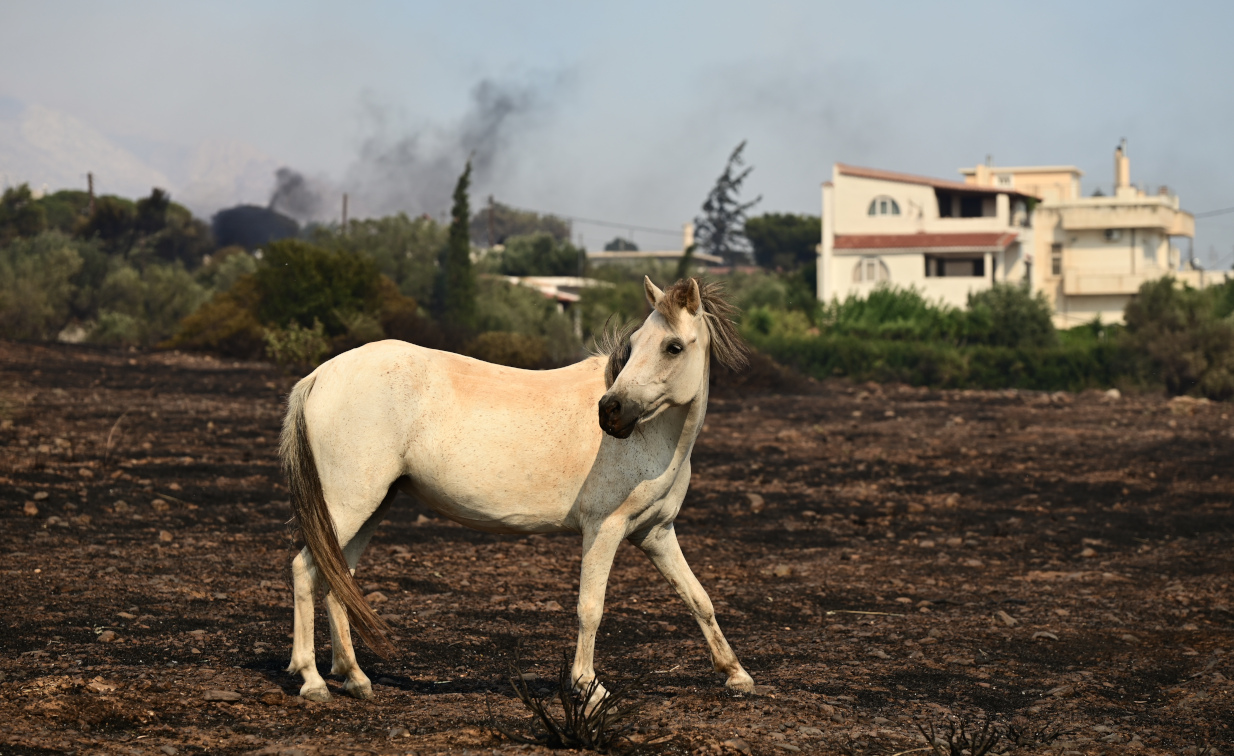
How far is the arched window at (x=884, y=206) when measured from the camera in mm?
55188

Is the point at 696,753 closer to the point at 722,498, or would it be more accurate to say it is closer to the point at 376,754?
the point at 376,754

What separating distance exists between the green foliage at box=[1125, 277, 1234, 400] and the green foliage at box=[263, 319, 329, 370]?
2331cm

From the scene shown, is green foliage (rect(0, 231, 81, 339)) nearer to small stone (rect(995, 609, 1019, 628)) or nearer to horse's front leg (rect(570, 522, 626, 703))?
small stone (rect(995, 609, 1019, 628))

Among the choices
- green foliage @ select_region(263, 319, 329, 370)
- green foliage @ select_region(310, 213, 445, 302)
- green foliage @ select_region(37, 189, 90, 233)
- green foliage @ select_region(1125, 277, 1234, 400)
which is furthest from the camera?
green foliage @ select_region(37, 189, 90, 233)

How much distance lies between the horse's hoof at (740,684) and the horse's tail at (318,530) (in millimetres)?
1639

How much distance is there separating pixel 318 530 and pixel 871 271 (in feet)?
167

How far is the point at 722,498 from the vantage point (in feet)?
42.6

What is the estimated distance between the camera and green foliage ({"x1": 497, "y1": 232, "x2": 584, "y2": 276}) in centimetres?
6662

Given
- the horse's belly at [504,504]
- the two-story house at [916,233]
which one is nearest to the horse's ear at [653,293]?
the horse's belly at [504,504]

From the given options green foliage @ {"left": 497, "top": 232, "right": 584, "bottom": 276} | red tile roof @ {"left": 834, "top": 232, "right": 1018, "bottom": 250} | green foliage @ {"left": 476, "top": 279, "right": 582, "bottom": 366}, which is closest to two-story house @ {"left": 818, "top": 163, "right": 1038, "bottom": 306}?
red tile roof @ {"left": 834, "top": 232, "right": 1018, "bottom": 250}

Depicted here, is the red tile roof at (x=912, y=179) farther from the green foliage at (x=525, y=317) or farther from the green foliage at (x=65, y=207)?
the green foliage at (x=65, y=207)

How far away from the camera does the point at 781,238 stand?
283ft

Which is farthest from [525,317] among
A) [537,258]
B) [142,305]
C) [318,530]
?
[318,530]

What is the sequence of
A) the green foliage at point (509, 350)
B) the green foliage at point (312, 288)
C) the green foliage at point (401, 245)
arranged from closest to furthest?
the green foliage at point (509, 350)
the green foliage at point (312, 288)
the green foliage at point (401, 245)
